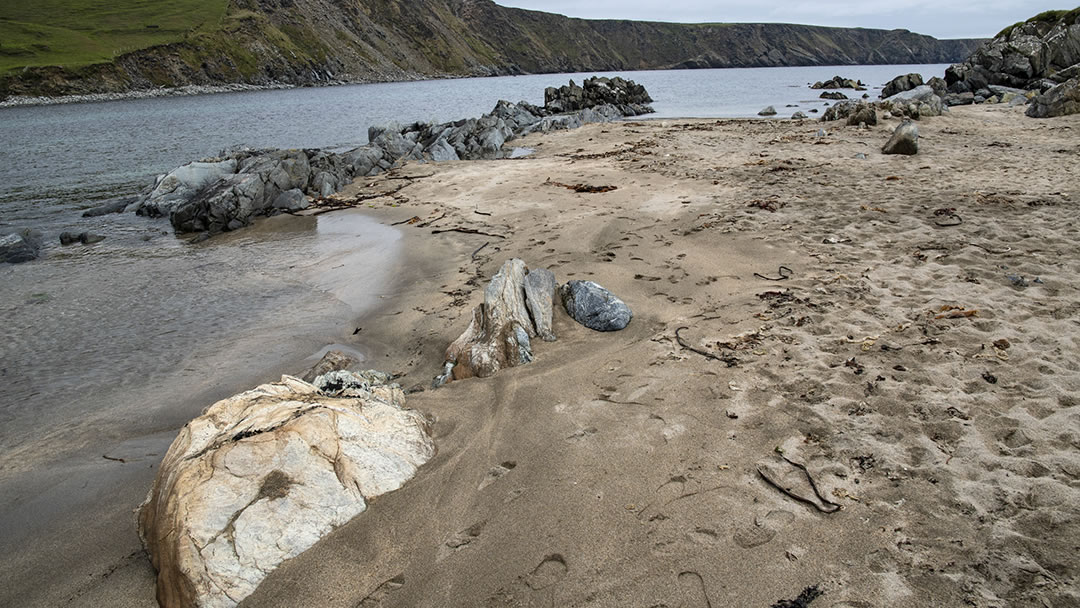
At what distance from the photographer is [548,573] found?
3.04m

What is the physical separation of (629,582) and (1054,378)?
12.6 ft

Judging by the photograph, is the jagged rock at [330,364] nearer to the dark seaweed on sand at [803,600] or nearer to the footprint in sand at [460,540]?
the footprint in sand at [460,540]

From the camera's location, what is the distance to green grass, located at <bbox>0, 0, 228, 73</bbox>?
78375mm

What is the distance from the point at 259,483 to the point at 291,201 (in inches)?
544

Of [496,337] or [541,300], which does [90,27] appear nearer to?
[541,300]

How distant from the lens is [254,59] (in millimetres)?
97000

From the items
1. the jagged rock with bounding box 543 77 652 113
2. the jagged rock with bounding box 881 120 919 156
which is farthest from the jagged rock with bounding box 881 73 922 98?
the jagged rock with bounding box 881 120 919 156

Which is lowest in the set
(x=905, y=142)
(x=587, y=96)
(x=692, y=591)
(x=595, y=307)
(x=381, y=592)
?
(x=381, y=592)

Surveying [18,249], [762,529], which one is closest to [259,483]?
[762,529]

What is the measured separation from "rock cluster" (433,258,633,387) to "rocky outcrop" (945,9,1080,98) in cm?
3447

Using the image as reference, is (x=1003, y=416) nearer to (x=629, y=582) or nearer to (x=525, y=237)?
(x=629, y=582)

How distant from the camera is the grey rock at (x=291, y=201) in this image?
15477 millimetres

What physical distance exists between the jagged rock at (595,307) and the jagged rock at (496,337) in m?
0.59

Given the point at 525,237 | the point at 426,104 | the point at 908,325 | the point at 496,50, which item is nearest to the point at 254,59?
the point at 426,104
